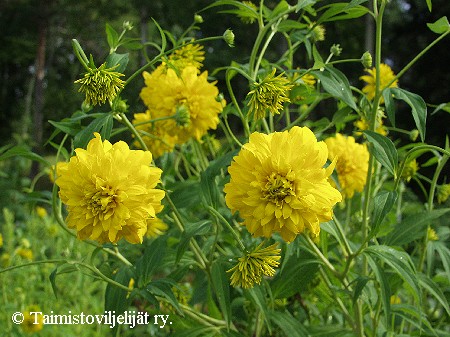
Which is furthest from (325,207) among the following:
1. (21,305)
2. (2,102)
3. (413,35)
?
(2,102)

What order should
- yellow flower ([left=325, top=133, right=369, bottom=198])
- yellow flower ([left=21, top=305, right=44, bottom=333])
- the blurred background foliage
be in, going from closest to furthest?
1. yellow flower ([left=325, top=133, right=369, bottom=198])
2. yellow flower ([left=21, top=305, right=44, bottom=333])
3. the blurred background foliage

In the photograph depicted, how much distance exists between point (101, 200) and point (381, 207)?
0.36m

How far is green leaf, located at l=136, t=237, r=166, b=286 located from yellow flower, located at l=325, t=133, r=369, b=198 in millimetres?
365

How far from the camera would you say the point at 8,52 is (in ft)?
32.2

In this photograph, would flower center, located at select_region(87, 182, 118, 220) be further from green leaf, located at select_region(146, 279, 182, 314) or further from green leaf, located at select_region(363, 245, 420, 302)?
green leaf, located at select_region(363, 245, 420, 302)

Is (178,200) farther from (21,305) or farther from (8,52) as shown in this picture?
(8,52)

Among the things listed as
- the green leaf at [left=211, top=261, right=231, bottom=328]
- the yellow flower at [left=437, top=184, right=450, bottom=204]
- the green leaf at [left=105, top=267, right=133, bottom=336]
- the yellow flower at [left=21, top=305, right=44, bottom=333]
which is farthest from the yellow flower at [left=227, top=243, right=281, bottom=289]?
the yellow flower at [left=21, top=305, right=44, bottom=333]

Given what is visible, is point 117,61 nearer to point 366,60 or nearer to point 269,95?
point 269,95

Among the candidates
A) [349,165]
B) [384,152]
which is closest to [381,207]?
[384,152]

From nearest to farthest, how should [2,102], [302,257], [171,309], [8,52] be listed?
[302,257]
[171,309]
[8,52]
[2,102]

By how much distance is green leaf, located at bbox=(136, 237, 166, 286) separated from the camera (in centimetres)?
87

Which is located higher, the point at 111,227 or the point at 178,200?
the point at 178,200

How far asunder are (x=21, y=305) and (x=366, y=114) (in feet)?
3.97

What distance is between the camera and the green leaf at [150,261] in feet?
2.86
